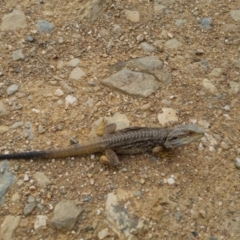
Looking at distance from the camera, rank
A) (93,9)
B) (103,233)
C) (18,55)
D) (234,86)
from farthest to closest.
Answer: (93,9)
(18,55)
(234,86)
(103,233)

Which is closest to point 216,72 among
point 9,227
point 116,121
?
point 116,121

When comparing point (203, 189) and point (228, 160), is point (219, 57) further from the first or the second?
point (203, 189)

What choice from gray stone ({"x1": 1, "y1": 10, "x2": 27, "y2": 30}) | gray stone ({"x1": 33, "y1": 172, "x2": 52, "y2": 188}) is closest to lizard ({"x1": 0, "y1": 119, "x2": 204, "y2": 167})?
gray stone ({"x1": 33, "y1": 172, "x2": 52, "y2": 188})

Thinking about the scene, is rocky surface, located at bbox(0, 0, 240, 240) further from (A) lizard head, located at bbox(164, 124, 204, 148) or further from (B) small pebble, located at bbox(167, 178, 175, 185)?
(A) lizard head, located at bbox(164, 124, 204, 148)

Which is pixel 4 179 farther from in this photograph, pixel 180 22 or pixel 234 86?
pixel 180 22

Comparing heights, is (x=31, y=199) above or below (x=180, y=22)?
below

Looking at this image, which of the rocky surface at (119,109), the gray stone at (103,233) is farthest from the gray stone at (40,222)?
the gray stone at (103,233)

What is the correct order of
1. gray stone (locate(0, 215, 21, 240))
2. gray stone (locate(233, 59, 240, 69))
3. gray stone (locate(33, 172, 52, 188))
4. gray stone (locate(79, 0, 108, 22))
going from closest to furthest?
gray stone (locate(0, 215, 21, 240)), gray stone (locate(33, 172, 52, 188)), gray stone (locate(233, 59, 240, 69)), gray stone (locate(79, 0, 108, 22))
